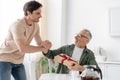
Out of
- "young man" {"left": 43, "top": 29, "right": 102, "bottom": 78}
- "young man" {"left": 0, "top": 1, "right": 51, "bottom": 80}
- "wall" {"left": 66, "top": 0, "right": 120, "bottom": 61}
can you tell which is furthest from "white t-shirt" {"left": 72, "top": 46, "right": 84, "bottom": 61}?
"wall" {"left": 66, "top": 0, "right": 120, "bottom": 61}

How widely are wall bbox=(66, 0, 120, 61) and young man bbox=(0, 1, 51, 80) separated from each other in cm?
222

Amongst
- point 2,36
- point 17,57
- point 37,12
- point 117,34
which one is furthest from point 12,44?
point 117,34

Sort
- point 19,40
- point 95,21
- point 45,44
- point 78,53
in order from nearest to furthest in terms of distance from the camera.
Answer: point 19,40 → point 45,44 → point 78,53 → point 95,21

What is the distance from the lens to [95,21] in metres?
4.62

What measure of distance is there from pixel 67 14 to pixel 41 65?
121 cm

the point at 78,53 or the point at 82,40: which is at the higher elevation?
the point at 82,40

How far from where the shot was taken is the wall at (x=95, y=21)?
448cm

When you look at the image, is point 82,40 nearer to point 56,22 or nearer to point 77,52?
point 77,52

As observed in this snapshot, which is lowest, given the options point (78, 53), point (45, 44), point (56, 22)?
point (78, 53)

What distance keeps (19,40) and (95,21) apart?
262 cm

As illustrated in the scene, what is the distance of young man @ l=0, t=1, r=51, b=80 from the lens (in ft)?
7.45

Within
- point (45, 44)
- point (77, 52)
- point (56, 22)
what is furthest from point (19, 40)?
point (56, 22)

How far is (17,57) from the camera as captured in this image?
2.48 meters

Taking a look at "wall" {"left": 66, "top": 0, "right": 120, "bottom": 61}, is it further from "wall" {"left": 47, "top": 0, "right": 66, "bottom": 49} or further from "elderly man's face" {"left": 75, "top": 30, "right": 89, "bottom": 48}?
"elderly man's face" {"left": 75, "top": 30, "right": 89, "bottom": 48}
